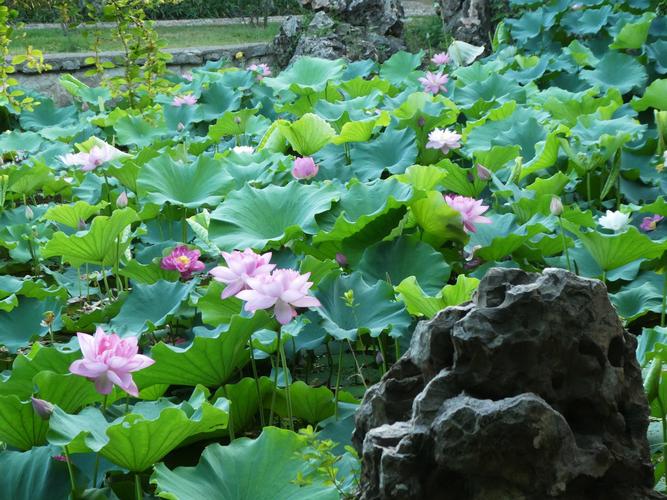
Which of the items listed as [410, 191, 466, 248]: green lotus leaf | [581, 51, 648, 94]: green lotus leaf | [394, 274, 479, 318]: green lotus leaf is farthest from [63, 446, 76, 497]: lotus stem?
[581, 51, 648, 94]: green lotus leaf

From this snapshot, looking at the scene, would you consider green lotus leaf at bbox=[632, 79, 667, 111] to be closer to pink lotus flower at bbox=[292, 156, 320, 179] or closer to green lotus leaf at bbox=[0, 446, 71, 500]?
pink lotus flower at bbox=[292, 156, 320, 179]

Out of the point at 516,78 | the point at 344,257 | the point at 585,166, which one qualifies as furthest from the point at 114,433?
the point at 516,78

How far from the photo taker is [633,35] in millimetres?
4336

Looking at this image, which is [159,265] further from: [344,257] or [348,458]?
[348,458]

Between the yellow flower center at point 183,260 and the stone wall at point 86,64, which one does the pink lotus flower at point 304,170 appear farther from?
the stone wall at point 86,64

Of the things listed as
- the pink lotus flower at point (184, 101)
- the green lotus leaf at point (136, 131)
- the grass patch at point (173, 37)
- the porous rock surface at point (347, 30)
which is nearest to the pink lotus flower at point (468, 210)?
the green lotus leaf at point (136, 131)

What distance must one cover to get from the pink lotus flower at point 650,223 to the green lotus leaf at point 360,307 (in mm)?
996

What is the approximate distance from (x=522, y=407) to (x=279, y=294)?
0.54 metres

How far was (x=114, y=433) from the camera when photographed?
1385 mm

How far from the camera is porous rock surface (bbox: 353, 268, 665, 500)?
43.1 inches

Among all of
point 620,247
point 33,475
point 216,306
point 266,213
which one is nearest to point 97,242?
point 266,213

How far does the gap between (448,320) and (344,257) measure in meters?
1.04

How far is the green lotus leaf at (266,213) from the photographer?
2.28 m

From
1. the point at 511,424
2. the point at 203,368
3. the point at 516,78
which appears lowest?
the point at 516,78
